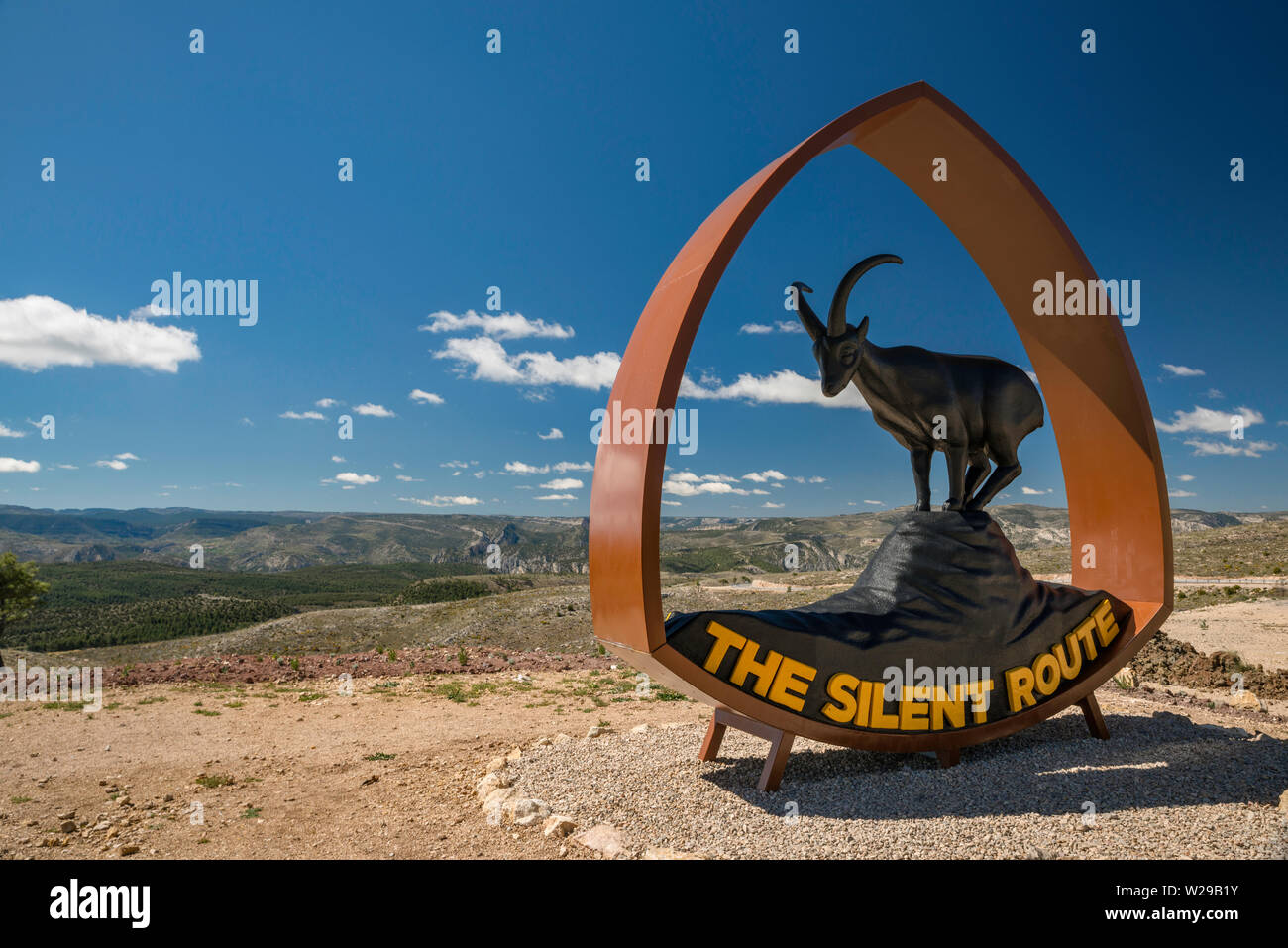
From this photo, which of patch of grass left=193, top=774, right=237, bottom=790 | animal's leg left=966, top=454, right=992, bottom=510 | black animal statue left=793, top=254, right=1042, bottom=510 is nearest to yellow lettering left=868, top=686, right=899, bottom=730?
black animal statue left=793, top=254, right=1042, bottom=510

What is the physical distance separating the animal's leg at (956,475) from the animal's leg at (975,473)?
24cm

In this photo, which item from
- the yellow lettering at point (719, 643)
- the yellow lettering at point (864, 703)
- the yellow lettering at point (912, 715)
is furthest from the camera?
the yellow lettering at point (912, 715)

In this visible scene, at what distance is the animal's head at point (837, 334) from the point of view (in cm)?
847

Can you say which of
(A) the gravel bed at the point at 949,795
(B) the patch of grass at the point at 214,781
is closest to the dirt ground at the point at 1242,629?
(A) the gravel bed at the point at 949,795

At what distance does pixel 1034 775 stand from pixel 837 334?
218 inches

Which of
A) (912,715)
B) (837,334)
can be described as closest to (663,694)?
(912,715)

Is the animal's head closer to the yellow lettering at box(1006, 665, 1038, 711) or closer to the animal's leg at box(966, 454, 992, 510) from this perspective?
the animal's leg at box(966, 454, 992, 510)

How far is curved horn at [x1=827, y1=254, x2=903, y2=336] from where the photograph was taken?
8.42 meters

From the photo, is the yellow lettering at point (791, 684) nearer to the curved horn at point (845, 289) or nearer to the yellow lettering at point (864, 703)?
the yellow lettering at point (864, 703)

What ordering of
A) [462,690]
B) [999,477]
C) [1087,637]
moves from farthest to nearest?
[462,690]
[999,477]
[1087,637]

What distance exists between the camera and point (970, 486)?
9695 mm

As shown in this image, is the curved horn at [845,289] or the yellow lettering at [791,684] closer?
the yellow lettering at [791,684]

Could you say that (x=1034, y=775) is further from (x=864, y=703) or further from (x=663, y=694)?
(x=663, y=694)

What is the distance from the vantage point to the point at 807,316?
28.5ft
